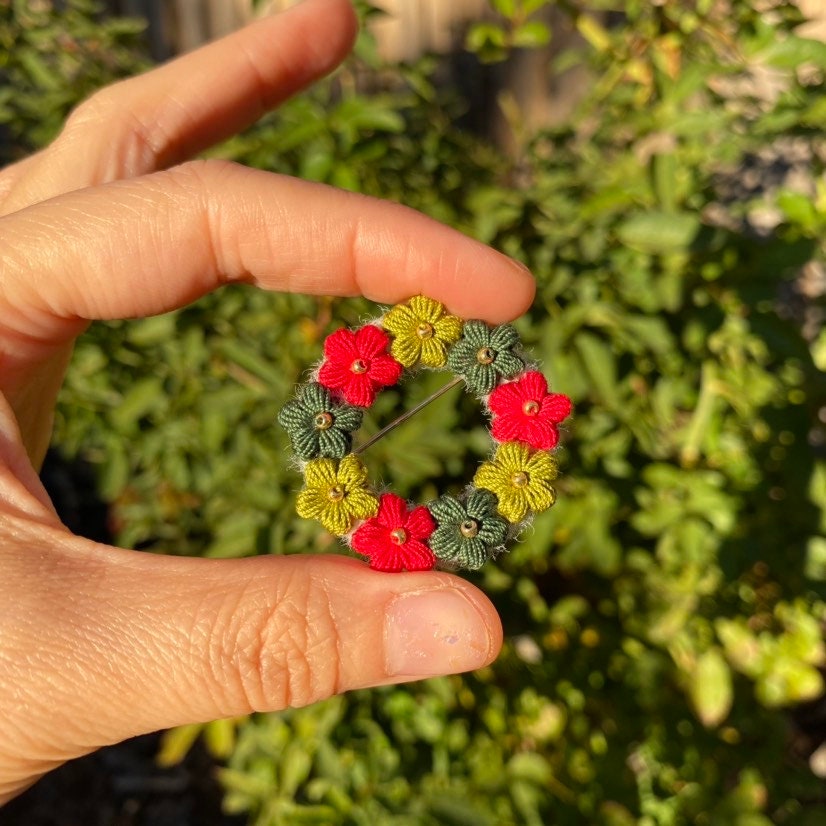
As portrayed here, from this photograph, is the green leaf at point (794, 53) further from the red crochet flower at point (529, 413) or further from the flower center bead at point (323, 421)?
the flower center bead at point (323, 421)

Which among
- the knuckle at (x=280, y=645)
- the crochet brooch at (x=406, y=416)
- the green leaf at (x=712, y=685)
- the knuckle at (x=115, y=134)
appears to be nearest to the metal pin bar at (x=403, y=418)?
the crochet brooch at (x=406, y=416)

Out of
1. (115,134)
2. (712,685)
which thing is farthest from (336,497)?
(712,685)

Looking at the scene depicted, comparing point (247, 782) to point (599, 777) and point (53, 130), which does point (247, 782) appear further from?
point (53, 130)

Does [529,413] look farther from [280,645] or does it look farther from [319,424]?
[280,645]

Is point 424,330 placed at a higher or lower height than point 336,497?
higher

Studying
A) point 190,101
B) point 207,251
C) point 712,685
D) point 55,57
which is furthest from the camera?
point 55,57
